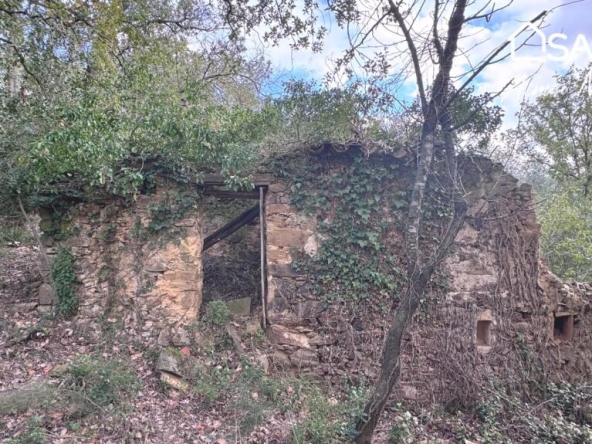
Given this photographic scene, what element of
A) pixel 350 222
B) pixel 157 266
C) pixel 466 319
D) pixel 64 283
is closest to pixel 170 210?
pixel 157 266

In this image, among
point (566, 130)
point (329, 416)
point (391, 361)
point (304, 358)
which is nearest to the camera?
point (391, 361)

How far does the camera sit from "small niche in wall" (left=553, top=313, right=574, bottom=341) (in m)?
4.98

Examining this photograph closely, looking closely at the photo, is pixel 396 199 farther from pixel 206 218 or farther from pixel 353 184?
pixel 206 218

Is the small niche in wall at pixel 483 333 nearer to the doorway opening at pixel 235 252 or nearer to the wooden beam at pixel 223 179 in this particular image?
the doorway opening at pixel 235 252

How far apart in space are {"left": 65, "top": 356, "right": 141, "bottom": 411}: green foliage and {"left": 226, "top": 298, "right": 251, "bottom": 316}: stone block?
159 cm

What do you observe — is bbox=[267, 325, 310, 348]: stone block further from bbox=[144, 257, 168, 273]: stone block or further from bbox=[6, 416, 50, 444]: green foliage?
bbox=[6, 416, 50, 444]: green foliage

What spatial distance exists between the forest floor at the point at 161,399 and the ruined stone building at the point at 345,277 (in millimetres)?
303

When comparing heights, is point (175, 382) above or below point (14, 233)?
below

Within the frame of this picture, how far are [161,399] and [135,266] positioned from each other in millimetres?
1791

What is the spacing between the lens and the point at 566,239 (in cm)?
731

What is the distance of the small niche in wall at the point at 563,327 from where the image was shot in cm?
498

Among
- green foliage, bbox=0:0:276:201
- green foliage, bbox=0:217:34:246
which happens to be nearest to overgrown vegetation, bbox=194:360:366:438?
green foliage, bbox=0:0:276:201

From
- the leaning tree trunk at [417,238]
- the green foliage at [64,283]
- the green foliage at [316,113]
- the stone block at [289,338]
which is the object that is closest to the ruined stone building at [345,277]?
the stone block at [289,338]

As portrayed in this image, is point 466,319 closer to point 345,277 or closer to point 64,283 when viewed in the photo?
point 345,277
